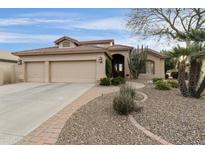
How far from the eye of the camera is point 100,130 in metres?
4.77

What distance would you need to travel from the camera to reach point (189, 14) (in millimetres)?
21469

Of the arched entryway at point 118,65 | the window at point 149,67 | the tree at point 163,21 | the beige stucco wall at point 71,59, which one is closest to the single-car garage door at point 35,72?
the beige stucco wall at point 71,59

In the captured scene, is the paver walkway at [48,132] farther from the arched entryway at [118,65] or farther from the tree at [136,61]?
the arched entryway at [118,65]

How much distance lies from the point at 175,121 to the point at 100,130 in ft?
6.95

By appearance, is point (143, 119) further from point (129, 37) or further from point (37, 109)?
point (129, 37)

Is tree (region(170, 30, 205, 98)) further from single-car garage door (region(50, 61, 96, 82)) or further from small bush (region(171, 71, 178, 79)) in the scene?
small bush (region(171, 71, 178, 79))

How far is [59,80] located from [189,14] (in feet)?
52.7

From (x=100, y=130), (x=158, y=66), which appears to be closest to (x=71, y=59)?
(x=158, y=66)

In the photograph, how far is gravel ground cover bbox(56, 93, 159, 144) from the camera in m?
4.24

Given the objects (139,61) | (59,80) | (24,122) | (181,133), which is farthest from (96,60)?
(181,133)

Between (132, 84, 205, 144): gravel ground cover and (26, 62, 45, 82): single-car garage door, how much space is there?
1319 cm

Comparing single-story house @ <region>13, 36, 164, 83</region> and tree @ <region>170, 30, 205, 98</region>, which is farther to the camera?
single-story house @ <region>13, 36, 164, 83</region>

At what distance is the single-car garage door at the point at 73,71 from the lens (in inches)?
647

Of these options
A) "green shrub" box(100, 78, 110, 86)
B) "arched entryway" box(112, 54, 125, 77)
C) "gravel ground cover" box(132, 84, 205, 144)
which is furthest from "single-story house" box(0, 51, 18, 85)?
"gravel ground cover" box(132, 84, 205, 144)
